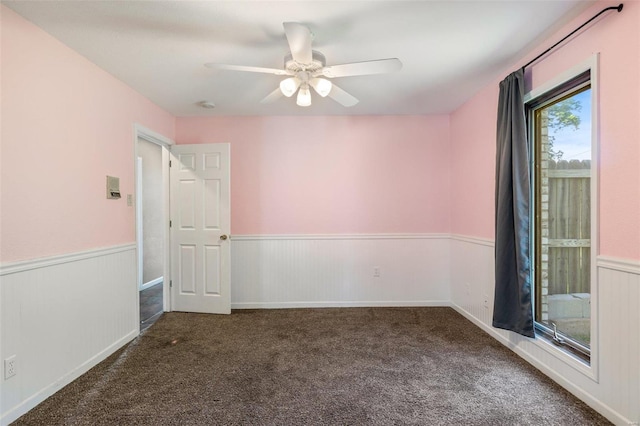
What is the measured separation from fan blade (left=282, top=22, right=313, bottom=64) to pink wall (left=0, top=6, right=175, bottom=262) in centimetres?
167

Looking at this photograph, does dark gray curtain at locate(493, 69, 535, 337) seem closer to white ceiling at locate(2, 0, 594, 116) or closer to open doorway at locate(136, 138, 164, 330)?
white ceiling at locate(2, 0, 594, 116)

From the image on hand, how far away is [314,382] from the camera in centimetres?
204

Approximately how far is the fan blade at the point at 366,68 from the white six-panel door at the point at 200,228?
195 centimetres

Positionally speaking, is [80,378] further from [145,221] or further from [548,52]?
[548,52]

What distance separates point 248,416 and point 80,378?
1393mm

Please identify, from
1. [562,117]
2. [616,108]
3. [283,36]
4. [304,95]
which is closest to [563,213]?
[562,117]

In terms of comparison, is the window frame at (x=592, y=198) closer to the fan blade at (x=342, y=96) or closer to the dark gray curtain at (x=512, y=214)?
the dark gray curtain at (x=512, y=214)

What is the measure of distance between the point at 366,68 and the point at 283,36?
65cm

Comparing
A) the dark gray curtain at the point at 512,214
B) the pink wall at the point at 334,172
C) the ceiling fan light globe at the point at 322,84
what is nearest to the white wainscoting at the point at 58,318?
the pink wall at the point at 334,172

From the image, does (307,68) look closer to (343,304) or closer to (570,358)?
(570,358)

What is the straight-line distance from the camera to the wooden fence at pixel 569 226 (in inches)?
78.0

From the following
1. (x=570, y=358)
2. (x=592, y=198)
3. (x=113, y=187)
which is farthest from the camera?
(x=113, y=187)

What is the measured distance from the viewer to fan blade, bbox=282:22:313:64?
1499mm

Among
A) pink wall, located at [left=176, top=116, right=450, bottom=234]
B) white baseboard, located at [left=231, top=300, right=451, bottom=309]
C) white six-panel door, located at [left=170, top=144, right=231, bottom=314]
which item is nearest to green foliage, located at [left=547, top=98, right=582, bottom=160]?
pink wall, located at [left=176, top=116, right=450, bottom=234]
